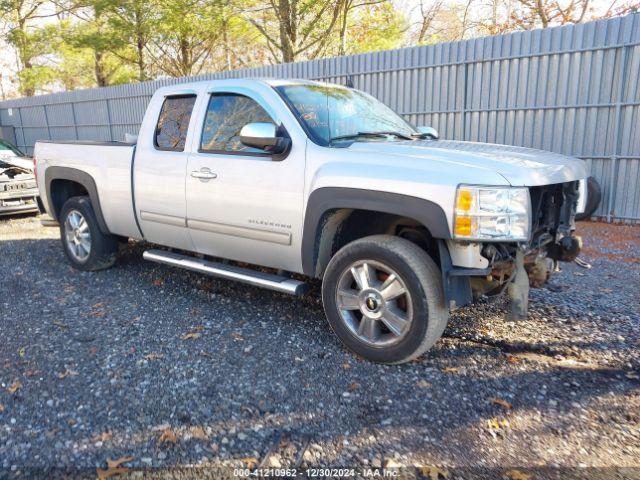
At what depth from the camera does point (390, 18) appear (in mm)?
22438

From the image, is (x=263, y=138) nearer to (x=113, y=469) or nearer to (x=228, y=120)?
(x=228, y=120)

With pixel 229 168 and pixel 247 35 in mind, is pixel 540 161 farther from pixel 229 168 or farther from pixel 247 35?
pixel 247 35

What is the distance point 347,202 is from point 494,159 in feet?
3.26

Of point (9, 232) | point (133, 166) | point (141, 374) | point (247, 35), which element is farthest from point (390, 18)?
point (141, 374)

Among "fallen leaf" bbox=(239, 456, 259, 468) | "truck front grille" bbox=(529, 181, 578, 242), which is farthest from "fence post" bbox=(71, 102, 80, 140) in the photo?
"fallen leaf" bbox=(239, 456, 259, 468)

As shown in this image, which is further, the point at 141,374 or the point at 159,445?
the point at 141,374

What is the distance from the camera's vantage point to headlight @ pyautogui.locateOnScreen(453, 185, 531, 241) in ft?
10.2

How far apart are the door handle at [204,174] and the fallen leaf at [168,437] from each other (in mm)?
2193

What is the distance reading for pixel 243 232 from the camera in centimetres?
429

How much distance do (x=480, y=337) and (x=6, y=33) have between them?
31.7m

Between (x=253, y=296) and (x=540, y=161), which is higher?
(x=540, y=161)

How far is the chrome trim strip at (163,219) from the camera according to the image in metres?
4.76

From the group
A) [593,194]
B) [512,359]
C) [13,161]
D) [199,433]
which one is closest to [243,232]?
[199,433]

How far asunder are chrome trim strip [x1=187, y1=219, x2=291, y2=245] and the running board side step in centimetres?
30
